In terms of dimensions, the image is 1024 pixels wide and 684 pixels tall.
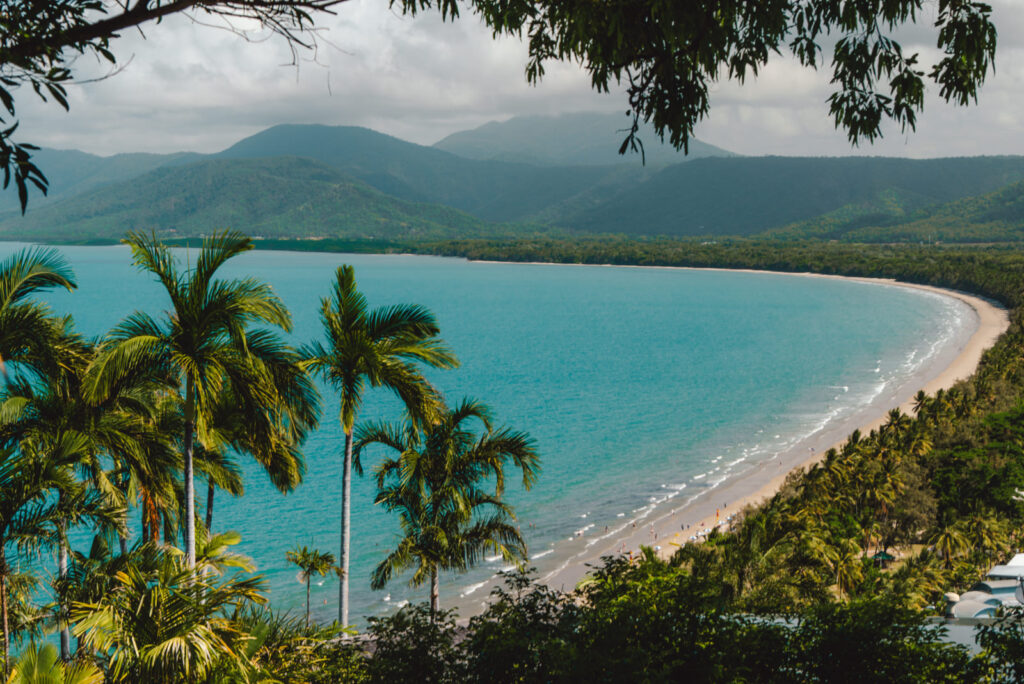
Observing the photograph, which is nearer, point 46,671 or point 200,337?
point 46,671

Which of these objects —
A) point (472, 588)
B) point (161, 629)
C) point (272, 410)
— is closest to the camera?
point (161, 629)

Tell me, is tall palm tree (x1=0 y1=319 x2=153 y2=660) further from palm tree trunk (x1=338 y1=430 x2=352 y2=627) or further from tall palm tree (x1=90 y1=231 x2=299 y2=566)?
palm tree trunk (x1=338 y1=430 x2=352 y2=627)

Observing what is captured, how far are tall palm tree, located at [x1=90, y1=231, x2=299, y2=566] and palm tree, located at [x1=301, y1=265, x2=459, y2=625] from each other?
9.12 ft

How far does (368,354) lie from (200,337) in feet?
11.3

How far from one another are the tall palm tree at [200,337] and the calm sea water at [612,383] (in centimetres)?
263

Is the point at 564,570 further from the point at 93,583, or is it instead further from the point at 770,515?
the point at 93,583

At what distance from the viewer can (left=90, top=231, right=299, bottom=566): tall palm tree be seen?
9109mm

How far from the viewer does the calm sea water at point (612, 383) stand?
32.2 meters

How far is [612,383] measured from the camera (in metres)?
64.4

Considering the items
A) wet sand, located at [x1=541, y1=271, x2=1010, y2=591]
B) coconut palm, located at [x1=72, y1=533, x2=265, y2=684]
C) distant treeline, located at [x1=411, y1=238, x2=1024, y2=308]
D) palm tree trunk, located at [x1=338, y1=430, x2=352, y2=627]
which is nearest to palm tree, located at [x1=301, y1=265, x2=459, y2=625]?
palm tree trunk, located at [x1=338, y1=430, x2=352, y2=627]

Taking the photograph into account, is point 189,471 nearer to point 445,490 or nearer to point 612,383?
point 445,490

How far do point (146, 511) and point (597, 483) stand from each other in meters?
28.3

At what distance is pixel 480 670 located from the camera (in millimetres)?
8211

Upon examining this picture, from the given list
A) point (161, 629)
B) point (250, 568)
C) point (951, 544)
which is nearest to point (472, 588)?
point (951, 544)
